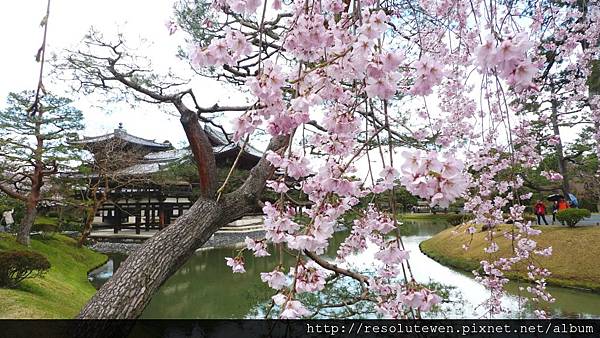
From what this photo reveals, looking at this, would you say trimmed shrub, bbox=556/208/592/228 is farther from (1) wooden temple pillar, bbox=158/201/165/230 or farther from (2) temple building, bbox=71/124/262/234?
(1) wooden temple pillar, bbox=158/201/165/230

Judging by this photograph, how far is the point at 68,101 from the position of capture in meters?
8.74

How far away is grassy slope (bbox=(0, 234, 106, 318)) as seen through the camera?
4.25m

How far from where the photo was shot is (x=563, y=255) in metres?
7.73

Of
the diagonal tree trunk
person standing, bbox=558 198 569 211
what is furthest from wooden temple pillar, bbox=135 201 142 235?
person standing, bbox=558 198 569 211

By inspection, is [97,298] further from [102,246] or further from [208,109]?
[102,246]

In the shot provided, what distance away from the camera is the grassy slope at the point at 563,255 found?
686cm

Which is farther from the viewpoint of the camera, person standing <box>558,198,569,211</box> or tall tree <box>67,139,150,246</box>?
person standing <box>558,198,569,211</box>

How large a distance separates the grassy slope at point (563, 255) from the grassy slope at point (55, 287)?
595cm

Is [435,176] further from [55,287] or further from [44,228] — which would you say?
[44,228]

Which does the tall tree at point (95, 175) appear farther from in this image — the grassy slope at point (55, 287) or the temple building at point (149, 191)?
the grassy slope at point (55, 287)

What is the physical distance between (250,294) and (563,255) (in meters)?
6.77

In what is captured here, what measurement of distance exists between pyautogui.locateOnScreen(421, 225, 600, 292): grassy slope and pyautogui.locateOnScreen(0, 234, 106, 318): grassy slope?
234 inches

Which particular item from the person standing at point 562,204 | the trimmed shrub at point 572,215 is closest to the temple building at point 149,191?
the trimmed shrub at point 572,215

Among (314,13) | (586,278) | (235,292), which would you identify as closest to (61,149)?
(235,292)
